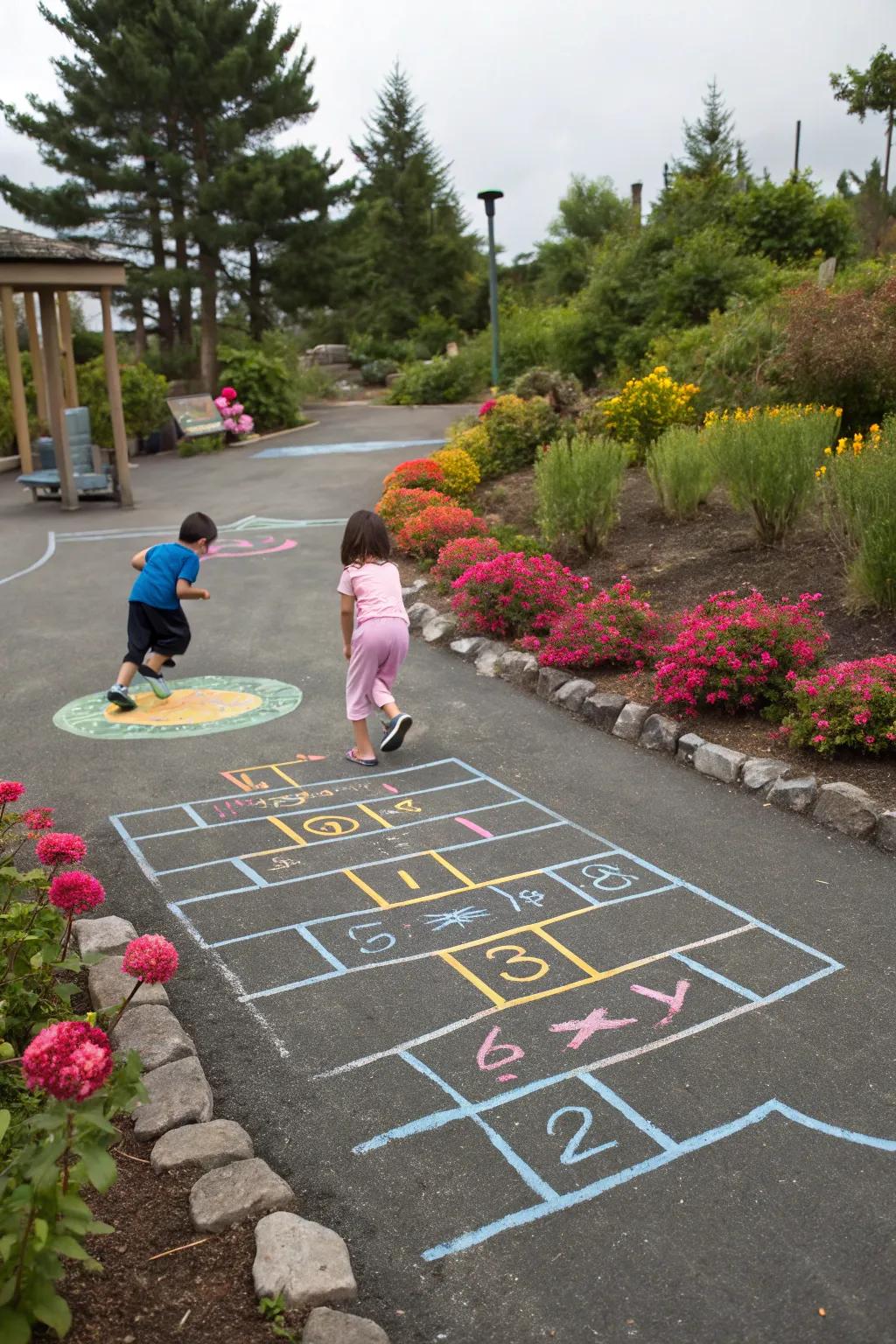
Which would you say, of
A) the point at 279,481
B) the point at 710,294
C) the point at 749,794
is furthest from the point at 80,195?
the point at 749,794

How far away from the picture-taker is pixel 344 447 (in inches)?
804

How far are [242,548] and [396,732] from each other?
650 cm

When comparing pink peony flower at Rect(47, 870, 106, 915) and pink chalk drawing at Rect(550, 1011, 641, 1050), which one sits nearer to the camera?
pink peony flower at Rect(47, 870, 106, 915)

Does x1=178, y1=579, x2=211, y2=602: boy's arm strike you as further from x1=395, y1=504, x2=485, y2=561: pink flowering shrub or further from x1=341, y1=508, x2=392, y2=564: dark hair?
x1=395, y1=504, x2=485, y2=561: pink flowering shrub

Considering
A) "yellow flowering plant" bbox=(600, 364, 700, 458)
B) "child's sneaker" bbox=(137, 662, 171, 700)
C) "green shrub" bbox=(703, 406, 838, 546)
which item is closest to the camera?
"child's sneaker" bbox=(137, 662, 171, 700)

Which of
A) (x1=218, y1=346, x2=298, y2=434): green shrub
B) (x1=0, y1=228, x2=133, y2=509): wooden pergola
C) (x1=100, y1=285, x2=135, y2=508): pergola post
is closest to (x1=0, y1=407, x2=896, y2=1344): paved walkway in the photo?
(x1=100, y1=285, x2=135, y2=508): pergola post

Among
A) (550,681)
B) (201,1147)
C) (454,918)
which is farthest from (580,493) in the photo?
(201,1147)

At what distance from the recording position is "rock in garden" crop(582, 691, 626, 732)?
6.37 metres

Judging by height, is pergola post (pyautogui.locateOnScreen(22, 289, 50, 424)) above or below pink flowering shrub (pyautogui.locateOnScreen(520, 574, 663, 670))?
above

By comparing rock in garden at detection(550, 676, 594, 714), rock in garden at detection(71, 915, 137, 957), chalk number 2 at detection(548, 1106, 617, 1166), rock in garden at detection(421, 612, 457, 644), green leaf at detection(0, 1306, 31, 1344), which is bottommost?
chalk number 2 at detection(548, 1106, 617, 1166)

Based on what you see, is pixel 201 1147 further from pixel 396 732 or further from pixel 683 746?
pixel 683 746

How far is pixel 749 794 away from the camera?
5.35 metres

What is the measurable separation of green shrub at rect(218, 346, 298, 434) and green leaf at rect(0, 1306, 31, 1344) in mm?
22643

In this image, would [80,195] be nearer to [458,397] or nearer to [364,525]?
[458,397]
